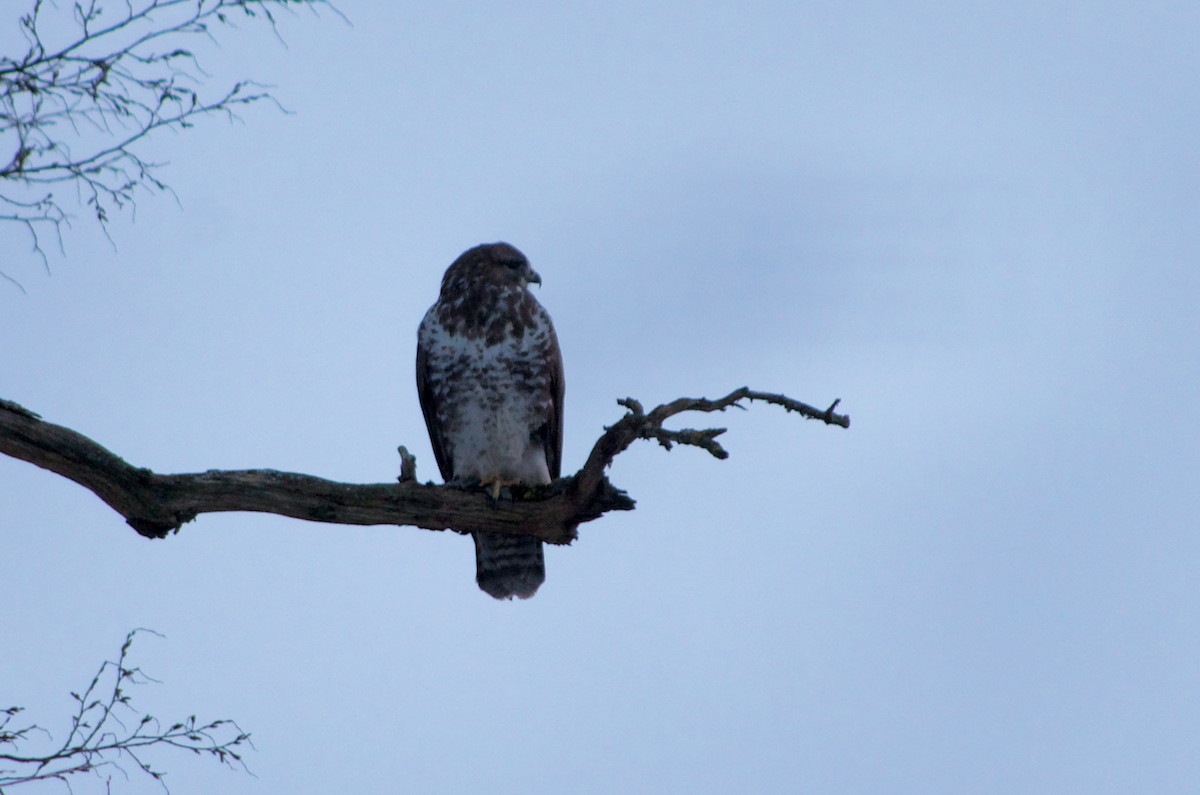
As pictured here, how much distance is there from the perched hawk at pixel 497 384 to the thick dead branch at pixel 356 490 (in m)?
1.04

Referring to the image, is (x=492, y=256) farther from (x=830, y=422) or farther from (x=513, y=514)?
(x=830, y=422)

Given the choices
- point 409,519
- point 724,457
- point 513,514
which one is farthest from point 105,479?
point 724,457

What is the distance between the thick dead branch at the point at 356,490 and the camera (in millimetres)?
5211

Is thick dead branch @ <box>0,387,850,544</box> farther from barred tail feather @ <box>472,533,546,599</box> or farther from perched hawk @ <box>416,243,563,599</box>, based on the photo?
barred tail feather @ <box>472,533,546,599</box>

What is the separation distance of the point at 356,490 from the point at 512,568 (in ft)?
7.52

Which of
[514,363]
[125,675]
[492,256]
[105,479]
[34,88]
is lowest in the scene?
[125,675]

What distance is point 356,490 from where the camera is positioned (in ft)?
19.3

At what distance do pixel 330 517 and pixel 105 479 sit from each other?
3.18 ft

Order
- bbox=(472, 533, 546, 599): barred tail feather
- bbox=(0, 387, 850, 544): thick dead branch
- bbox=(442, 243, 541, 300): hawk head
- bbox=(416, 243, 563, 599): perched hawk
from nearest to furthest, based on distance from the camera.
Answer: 1. bbox=(0, 387, 850, 544): thick dead branch
2. bbox=(416, 243, 563, 599): perched hawk
3. bbox=(442, 243, 541, 300): hawk head
4. bbox=(472, 533, 546, 599): barred tail feather

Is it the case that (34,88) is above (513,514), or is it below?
above

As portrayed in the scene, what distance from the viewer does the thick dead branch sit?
5.21 meters

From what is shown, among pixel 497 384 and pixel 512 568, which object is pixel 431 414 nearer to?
pixel 497 384

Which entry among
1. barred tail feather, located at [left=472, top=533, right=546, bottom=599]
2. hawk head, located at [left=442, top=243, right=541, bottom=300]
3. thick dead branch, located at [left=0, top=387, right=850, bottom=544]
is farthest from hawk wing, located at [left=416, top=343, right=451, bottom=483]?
thick dead branch, located at [left=0, top=387, right=850, bottom=544]

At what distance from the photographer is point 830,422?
17.2ft
